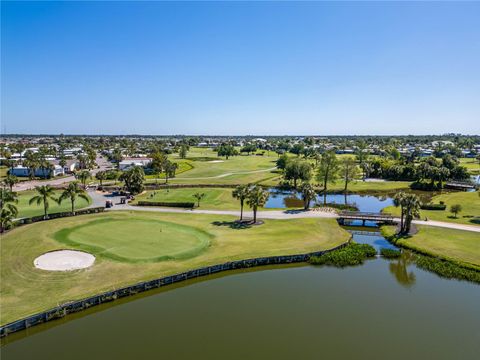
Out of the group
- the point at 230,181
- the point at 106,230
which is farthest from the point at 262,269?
the point at 230,181

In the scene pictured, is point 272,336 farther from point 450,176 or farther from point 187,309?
point 450,176

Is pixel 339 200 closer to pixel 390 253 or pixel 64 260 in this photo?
pixel 390 253

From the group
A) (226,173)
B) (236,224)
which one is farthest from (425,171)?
(236,224)

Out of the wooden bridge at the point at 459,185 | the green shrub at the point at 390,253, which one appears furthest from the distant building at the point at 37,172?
the wooden bridge at the point at 459,185

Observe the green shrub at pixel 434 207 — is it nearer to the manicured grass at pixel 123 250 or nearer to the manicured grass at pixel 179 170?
the manicured grass at pixel 123 250

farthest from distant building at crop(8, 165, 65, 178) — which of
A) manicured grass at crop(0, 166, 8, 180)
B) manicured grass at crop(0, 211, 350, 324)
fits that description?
manicured grass at crop(0, 211, 350, 324)
